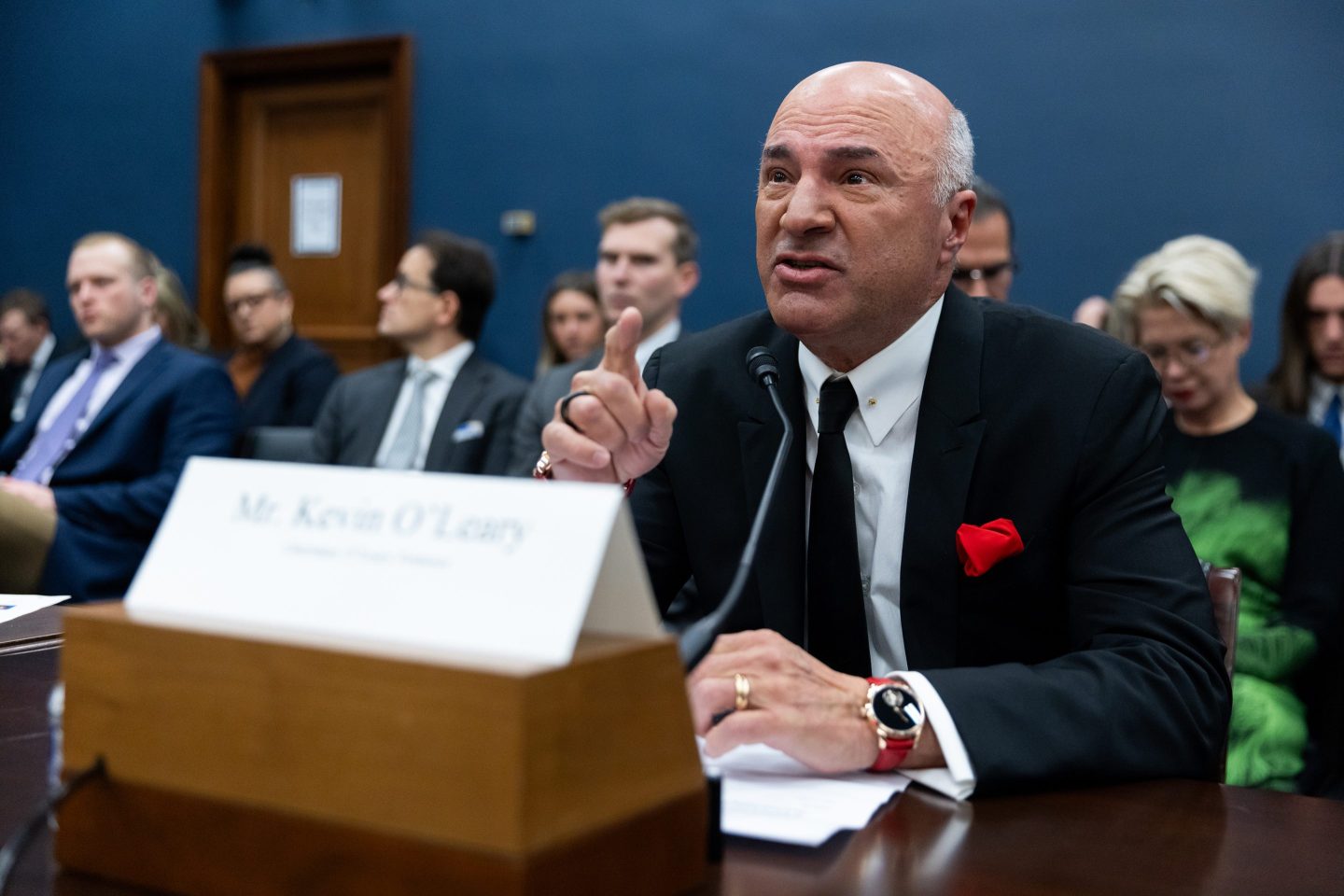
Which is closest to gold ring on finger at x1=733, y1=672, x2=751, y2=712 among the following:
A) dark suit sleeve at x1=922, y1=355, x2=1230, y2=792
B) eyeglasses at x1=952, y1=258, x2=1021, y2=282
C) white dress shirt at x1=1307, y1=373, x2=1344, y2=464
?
dark suit sleeve at x1=922, y1=355, x2=1230, y2=792

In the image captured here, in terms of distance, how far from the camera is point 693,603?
153 centimetres

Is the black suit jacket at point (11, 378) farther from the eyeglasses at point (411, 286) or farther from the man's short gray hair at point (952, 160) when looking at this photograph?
the man's short gray hair at point (952, 160)

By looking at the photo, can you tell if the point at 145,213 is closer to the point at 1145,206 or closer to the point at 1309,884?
the point at 1145,206

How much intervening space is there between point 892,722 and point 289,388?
4296 millimetres

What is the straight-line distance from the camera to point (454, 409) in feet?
12.7

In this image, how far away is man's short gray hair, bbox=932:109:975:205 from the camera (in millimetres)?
1436

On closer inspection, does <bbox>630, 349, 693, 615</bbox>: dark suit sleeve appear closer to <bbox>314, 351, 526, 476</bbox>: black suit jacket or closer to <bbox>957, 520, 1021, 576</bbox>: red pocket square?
<bbox>957, 520, 1021, 576</bbox>: red pocket square

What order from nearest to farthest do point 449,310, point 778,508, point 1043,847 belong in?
point 1043,847, point 778,508, point 449,310

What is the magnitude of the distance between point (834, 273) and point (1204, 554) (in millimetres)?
1288

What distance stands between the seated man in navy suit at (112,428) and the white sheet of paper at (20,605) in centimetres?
156

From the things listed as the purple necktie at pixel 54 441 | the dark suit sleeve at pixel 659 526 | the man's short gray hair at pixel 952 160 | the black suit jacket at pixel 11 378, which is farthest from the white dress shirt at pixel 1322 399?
the black suit jacket at pixel 11 378

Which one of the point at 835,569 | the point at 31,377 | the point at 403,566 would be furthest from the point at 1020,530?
the point at 31,377

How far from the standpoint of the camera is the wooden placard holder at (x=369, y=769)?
579 millimetres

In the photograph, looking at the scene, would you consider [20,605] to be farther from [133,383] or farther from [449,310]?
[449,310]
